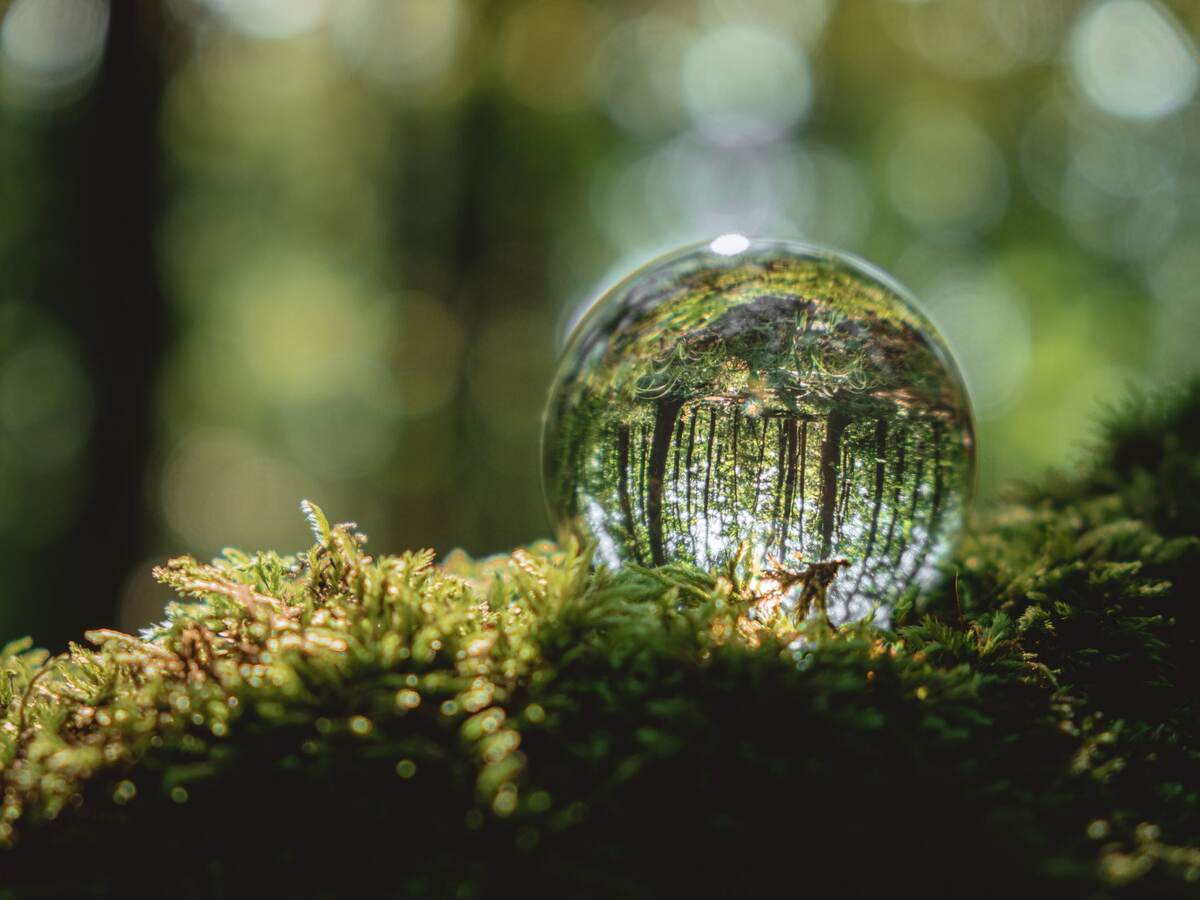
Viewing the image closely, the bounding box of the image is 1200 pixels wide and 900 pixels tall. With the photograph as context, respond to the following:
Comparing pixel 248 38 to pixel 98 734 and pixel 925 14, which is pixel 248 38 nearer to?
pixel 925 14

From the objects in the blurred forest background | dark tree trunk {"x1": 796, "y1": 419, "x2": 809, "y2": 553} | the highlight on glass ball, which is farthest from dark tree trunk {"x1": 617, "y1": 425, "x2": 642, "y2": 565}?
the blurred forest background

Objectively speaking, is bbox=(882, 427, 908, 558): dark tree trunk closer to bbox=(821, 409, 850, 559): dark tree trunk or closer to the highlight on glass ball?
the highlight on glass ball

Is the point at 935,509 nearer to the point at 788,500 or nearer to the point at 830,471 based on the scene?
the point at 830,471

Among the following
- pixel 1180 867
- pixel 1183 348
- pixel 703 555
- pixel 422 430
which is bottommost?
pixel 1180 867

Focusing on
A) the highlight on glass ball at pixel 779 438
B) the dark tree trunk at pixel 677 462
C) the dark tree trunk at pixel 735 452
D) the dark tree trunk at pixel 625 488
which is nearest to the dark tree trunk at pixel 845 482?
the highlight on glass ball at pixel 779 438

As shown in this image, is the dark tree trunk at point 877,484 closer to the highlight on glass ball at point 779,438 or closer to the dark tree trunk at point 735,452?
the highlight on glass ball at point 779,438

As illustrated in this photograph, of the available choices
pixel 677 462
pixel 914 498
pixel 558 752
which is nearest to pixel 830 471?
pixel 914 498

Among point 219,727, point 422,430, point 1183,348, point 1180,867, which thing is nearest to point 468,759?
point 219,727
